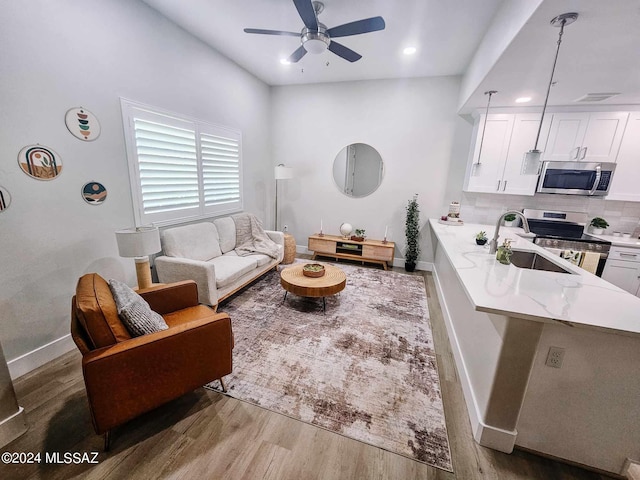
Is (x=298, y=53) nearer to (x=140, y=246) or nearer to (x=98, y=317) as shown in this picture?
(x=140, y=246)

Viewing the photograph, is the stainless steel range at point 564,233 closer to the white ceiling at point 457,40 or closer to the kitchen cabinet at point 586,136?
the kitchen cabinet at point 586,136

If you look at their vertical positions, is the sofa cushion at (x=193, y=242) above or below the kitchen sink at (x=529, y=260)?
below

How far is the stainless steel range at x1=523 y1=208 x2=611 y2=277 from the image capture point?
319 cm

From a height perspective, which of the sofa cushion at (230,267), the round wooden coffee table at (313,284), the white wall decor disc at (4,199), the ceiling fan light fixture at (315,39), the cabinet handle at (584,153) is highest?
the ceiling fan light fixture at (315,39)

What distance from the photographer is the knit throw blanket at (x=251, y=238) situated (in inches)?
148

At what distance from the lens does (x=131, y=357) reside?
4.51 feet

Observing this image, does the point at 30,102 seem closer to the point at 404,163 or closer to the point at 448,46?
the point at 448,46

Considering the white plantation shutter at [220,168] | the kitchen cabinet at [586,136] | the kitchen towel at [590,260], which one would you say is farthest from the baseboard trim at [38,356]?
the kitchen cabinet at [586,136]

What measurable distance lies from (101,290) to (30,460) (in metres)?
0.95

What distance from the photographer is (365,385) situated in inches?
77.1

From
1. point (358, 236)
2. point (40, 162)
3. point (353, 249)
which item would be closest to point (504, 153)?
point (358, 236)

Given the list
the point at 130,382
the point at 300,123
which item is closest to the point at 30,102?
the point at 130,382

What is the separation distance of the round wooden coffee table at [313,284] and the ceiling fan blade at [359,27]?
240 cm

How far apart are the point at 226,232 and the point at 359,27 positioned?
2832 millimetres
